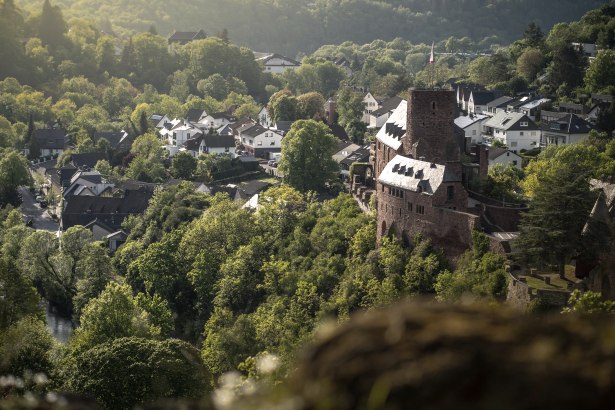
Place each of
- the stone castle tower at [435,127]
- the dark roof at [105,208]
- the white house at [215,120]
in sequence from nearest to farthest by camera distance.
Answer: the stone castle tower at [435,127] < the dark roof at [105,208] < the white house at [215,120]

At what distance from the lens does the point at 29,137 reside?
363ft

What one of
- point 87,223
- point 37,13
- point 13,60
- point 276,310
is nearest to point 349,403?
point 276,310

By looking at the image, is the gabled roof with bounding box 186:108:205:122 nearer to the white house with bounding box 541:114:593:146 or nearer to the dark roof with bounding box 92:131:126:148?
the dark roof with bounding box 92:131:126:148

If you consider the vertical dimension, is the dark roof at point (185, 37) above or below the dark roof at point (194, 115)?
below

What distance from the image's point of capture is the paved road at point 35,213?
264 feet

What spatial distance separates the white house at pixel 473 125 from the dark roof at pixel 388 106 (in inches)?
548

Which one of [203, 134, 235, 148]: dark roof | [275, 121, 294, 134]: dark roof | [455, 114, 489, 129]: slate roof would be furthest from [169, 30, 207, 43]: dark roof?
[455, 114, 489, 129]: slate roof

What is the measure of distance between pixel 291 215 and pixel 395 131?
8.78m

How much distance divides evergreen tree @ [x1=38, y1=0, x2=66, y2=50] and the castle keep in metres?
107

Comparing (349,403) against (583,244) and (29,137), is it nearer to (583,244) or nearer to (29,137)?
(583,244)

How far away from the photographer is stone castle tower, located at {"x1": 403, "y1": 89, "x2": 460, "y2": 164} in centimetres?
5069

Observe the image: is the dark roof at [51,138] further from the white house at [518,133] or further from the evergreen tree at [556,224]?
the evergreen tree at [556,224]

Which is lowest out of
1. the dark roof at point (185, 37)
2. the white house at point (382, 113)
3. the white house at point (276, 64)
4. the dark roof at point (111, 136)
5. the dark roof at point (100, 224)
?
the white house at point (276, 64)

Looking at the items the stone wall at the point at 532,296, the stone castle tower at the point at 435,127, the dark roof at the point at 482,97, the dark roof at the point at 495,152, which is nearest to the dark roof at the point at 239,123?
the dark roof at the point at 482,97
